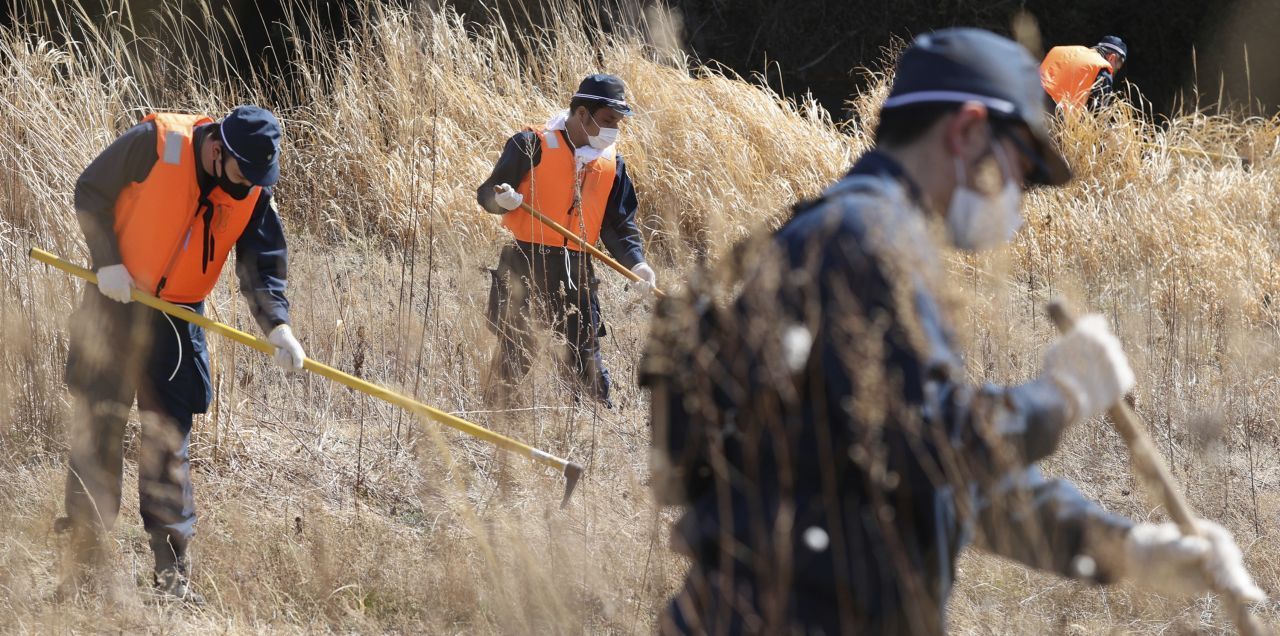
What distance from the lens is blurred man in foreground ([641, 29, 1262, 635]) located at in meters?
1.50

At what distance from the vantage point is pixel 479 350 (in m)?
5.36

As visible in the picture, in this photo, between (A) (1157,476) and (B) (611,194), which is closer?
(A) (1157,476)

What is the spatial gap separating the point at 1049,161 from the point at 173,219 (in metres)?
2.59

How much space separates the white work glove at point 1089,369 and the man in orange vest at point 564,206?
11.8 ft

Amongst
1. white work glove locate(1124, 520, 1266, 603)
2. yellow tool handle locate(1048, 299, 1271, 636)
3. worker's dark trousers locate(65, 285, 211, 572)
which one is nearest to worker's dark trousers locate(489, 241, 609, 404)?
worker's dark trousers locate(65, 285, 211, 572)

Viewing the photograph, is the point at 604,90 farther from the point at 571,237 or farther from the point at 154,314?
the point at 154,314

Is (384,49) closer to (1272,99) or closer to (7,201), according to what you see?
(7,201)

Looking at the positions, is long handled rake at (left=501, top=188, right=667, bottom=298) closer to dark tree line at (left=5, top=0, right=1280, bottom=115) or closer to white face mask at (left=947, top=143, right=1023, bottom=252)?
white face mask at (left=947, top=143, right=1023, bottom=252)

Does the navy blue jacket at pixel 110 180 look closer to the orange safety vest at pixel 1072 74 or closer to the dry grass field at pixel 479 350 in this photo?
the dry grass field at pixel 479 350

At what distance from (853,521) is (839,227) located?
398 millimetres

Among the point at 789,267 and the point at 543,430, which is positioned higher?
the point at 789,267

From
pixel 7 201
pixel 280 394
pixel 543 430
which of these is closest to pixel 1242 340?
pixel 543 430

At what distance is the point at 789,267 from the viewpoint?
1.56 m

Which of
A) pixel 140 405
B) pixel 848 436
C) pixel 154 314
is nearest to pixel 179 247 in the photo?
pixel 154 314
